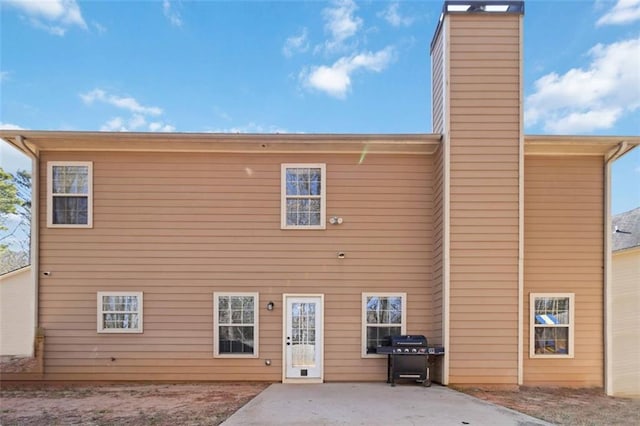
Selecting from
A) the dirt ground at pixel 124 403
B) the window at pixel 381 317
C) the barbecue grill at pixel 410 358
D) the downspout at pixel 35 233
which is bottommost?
the dirt ground at pixel 124 403

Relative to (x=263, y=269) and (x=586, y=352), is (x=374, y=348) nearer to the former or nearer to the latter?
(x=263, y=269)

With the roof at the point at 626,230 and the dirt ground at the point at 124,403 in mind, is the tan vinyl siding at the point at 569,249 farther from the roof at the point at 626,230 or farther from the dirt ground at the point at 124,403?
the dirt ground at the point at 124,403

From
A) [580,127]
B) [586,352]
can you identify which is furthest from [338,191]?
[580,127]

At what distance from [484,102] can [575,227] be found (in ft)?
9.44

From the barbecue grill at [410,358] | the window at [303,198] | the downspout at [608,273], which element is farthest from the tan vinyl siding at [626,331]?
the window at [303,198]

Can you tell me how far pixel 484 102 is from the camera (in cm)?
671

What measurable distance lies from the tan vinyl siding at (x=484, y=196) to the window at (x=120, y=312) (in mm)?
5416

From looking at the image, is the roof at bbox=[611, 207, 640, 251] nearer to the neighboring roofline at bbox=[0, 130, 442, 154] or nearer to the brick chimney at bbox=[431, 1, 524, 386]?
the brick chimney at bbox=[431, 1, 524, 386]

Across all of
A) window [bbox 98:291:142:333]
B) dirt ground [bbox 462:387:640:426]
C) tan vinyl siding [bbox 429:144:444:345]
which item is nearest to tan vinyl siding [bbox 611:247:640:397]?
dirt ground [bbox 462:387:640:426]

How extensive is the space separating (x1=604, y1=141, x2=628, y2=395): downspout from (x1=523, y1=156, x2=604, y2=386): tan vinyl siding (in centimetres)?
7

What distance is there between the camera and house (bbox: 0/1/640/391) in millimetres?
7047

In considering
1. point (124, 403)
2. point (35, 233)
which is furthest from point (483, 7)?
point (35, 233)

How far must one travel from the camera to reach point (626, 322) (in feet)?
25.8

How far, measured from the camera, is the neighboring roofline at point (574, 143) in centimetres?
684
